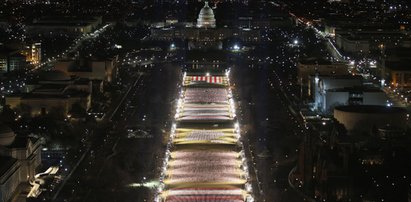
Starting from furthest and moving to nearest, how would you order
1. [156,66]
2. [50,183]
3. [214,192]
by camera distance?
1. [156,66]
2. [50,183]
3. [214,192]

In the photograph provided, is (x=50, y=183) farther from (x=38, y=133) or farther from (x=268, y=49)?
(x=268, y=49)

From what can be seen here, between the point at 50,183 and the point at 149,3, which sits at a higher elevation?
the point at 149,3

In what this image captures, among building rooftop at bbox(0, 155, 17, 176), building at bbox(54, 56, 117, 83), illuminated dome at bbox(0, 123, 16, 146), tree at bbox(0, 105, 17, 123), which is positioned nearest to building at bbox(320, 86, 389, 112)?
tree at bbox(0, 105, 17, 123)

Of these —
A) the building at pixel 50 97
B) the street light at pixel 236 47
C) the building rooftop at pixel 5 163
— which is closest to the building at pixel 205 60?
the street light at pixel 236 47

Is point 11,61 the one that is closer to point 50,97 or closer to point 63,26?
point 50,97

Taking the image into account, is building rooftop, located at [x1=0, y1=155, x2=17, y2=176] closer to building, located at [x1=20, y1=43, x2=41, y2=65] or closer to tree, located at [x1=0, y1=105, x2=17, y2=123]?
tree, located at [x1=0, y1=105, x2=17, y2=123]

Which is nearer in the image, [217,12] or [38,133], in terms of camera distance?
[38,133]

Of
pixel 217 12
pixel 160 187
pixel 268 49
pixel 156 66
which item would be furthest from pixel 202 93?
pixel 217 12
